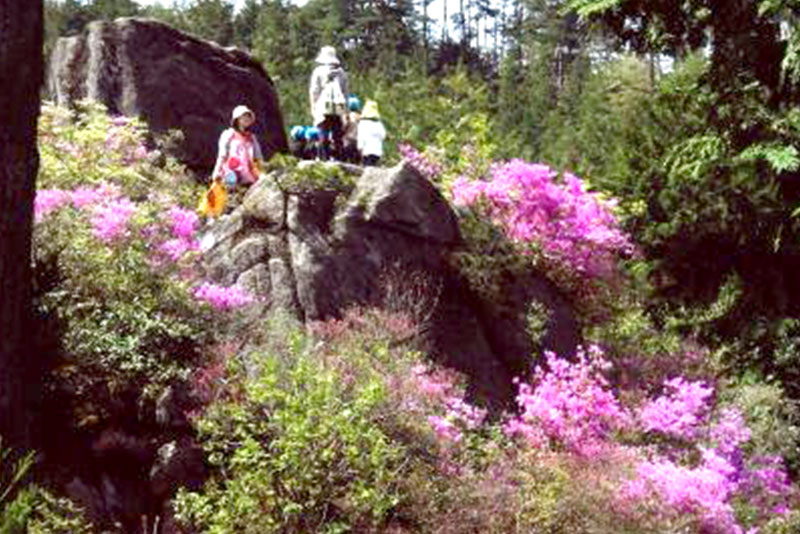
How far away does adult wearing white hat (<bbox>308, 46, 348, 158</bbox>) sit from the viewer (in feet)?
45.5

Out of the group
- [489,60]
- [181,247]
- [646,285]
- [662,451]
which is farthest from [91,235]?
[489,60]

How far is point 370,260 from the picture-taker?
10.8 m

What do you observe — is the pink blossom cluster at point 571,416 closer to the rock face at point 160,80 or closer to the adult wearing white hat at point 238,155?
the adult wearing white hat at point 238,155

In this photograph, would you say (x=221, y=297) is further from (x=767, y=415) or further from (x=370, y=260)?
(x=767, y=415)

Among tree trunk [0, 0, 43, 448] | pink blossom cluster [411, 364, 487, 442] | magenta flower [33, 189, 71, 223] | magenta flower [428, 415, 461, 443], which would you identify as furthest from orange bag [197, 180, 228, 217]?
tree trunk [0, 0, 43, 448]

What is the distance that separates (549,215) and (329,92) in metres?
3.34

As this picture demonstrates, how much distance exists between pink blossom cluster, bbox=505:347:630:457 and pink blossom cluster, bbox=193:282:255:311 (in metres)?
2.54

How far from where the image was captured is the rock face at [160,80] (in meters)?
18.4

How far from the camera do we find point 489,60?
82625mm

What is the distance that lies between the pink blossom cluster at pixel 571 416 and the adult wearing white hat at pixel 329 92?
5.51 meters

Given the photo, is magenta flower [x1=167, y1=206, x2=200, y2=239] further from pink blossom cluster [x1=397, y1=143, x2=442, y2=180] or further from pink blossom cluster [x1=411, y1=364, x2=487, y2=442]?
pink blossom cluster [x1=397, y1=143, x2=442, y2=180]

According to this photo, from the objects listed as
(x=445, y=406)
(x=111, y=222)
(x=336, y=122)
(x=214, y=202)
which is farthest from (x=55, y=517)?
(x=336, y=122)

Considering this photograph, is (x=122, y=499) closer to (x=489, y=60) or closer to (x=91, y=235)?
(x=91, y=235)

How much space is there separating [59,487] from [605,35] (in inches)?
242
